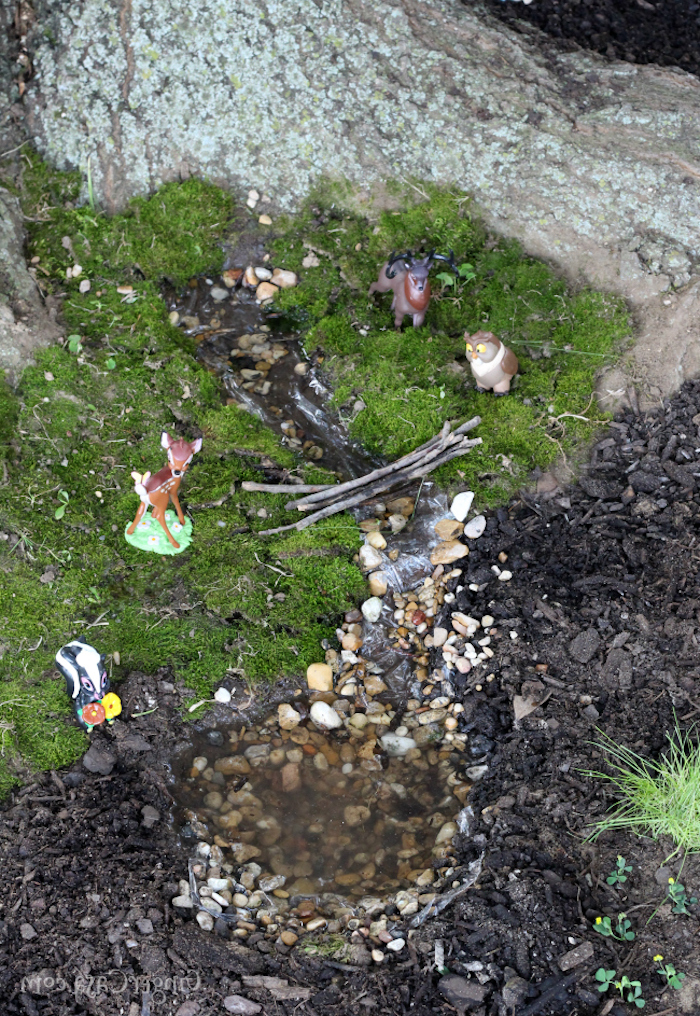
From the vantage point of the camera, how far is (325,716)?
150 inches

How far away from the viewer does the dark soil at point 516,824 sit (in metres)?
2.93

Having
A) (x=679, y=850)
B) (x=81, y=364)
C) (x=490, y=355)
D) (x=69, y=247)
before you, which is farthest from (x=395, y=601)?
(x=69, y=247)

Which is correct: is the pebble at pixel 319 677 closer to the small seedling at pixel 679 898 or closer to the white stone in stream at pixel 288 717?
the white stone in stream at pixel 288 717

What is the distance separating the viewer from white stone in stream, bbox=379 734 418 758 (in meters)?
3.73

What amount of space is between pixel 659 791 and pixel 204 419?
2883 mm

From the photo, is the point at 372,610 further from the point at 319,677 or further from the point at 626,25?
the point at 626,25

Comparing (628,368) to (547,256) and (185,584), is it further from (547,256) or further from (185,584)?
(185,584)

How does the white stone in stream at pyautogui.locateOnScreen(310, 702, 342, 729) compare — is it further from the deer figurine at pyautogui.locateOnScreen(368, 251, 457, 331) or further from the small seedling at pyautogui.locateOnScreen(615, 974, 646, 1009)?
the deer figurine at pyautogui.locateOnScreen(368, 251, 457, 331)

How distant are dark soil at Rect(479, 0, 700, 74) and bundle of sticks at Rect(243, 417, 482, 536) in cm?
283

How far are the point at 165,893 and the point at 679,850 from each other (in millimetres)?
2094

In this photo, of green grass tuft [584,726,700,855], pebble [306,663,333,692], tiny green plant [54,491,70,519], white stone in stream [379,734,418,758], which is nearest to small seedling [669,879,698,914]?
green grass tuft [584,726,700,855]

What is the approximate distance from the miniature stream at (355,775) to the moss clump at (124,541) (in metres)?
0.22

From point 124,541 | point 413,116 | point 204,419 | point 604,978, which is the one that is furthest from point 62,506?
point 604,978

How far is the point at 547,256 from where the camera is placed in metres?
4.47
